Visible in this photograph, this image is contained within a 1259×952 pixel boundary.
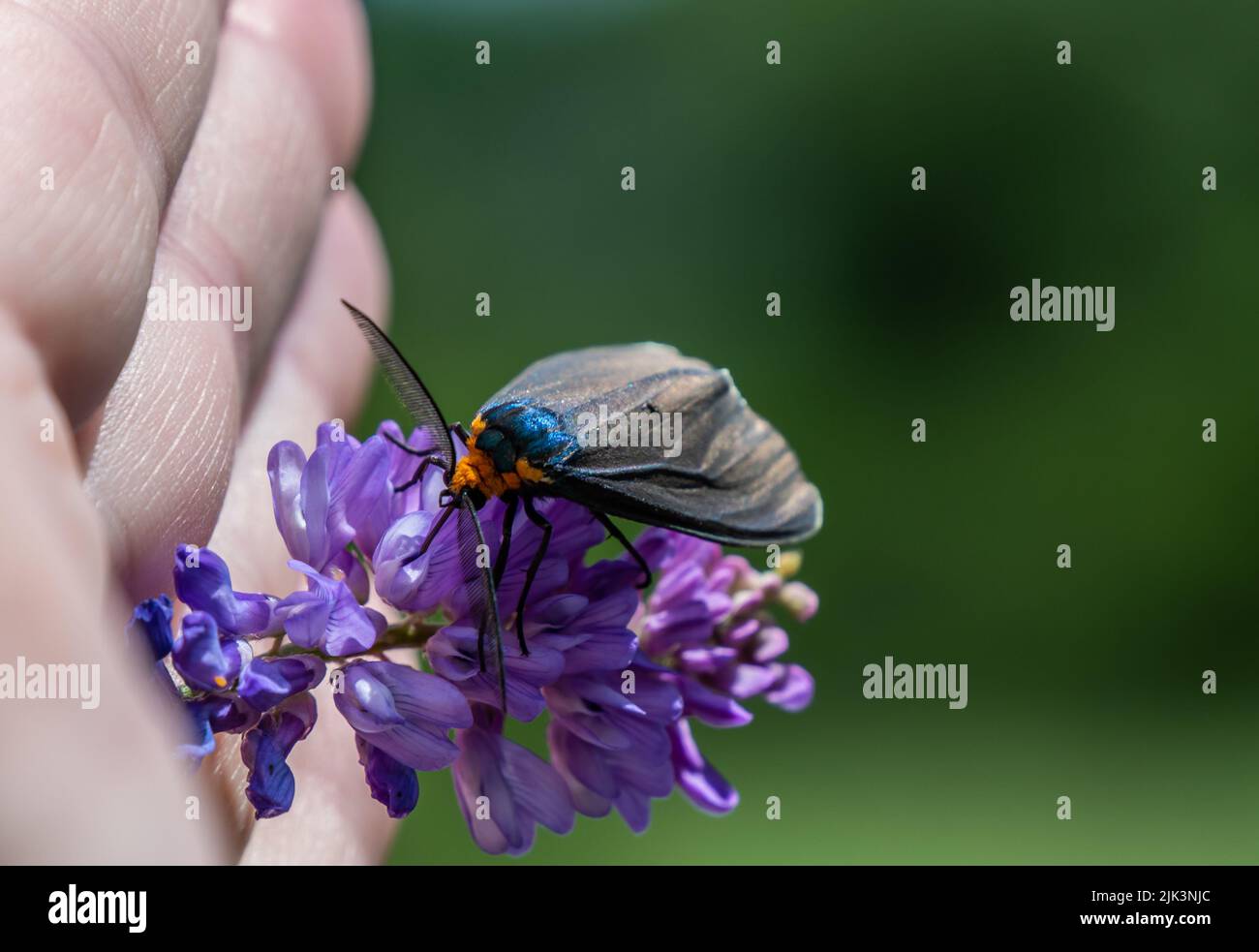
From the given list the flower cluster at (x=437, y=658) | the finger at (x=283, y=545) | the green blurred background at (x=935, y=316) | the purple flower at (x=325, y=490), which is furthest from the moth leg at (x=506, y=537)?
the green blurred background at (x=935, y=316)

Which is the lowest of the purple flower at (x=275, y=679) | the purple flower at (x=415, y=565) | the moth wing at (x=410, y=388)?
the purple flower at (x=275, y=679)

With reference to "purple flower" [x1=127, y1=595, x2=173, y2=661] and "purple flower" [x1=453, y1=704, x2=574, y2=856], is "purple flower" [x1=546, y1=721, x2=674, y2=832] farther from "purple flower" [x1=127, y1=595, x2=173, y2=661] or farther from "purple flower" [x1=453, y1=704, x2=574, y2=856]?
"purple flower" [x1=127, y1=595, x2=173, y2=661]

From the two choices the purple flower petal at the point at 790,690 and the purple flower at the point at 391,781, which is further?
the purple flower petal at the point at 790,690

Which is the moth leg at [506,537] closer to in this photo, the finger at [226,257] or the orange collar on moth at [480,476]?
the orange collar on moth at [480,476]

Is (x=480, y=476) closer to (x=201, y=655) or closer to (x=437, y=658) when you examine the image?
(x=437, y=658)

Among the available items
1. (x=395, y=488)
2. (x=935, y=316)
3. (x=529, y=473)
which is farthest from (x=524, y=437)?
(x=935, y=316)

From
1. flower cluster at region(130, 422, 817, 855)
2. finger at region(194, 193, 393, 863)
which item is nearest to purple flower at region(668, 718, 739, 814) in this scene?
flower cluster at region(130, 422, 817, 855)

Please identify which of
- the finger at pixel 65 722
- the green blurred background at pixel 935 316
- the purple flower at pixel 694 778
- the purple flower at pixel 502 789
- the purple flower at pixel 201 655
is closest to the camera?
the finger at pixel 65 722
